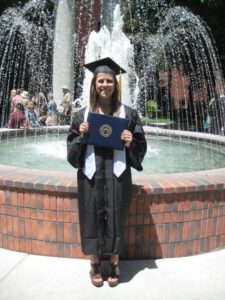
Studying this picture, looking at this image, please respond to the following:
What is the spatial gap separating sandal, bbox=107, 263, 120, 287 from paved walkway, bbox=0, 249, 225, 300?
40 mm

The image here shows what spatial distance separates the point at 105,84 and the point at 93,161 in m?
0.57

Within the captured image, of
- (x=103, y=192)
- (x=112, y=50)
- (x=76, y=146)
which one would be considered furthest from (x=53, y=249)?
(x=112, y=50)

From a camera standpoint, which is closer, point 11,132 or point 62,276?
point 62,276

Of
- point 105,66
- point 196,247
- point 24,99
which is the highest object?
point 105,66

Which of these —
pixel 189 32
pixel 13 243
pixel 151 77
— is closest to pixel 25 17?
pixel 151 77

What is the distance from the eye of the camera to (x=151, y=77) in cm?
2250

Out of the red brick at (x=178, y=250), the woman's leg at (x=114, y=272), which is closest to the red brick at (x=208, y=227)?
the red brick at (x=178, y=250)

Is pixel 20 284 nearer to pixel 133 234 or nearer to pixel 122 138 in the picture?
pixel 133 234

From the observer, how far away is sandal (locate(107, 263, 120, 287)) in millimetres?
3479

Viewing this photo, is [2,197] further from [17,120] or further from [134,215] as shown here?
[17,120]

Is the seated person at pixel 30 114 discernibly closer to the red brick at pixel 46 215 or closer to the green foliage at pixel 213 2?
the green foliage at pixel 213 2

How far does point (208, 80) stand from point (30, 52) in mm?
9064

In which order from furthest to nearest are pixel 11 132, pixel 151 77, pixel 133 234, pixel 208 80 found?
pixel 151 77 < pixel 208 80 < pixel 11 132 < pixel 133 234

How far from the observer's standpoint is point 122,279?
11.9 feet
